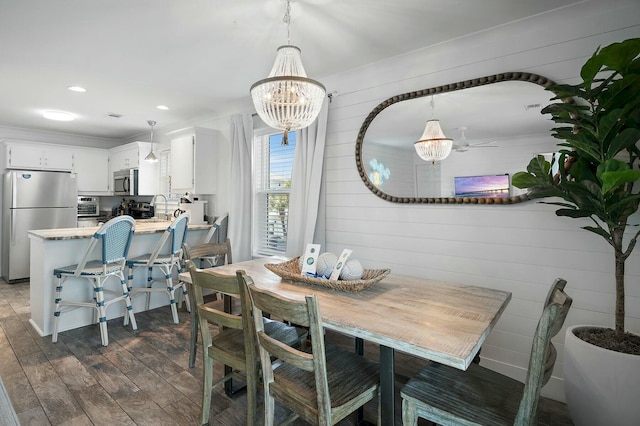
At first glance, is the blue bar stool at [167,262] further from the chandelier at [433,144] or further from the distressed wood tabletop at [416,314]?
the chandelier at [433,144]

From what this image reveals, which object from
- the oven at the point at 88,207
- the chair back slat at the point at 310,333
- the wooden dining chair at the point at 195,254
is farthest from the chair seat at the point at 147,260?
the oven at the point at 88,207

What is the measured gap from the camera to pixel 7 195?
201 inches

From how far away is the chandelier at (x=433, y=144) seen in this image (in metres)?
2.61

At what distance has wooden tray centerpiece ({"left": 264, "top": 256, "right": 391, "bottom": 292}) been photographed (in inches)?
69.2

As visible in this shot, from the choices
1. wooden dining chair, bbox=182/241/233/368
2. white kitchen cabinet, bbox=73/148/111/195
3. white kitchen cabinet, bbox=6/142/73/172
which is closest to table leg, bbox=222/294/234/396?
wooden dining chair, bbox=182/241/233/368

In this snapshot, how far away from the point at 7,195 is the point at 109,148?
1.90m

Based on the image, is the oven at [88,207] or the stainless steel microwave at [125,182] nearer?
the stainless steel microwave at [125,182]

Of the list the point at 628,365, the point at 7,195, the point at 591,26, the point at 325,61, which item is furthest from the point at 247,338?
the point at 7,195

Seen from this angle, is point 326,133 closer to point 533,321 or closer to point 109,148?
point 533,321

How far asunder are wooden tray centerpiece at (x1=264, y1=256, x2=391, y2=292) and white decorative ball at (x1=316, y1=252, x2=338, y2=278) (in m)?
0.10

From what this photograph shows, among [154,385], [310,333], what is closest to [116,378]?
[154,385]

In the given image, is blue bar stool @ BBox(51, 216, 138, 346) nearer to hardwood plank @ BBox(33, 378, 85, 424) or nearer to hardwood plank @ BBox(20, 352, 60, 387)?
hardwood plank @ BBox(20, 352, 60, 387)

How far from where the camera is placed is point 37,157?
17.8 ft

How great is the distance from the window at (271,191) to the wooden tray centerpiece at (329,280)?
1.75 metres
